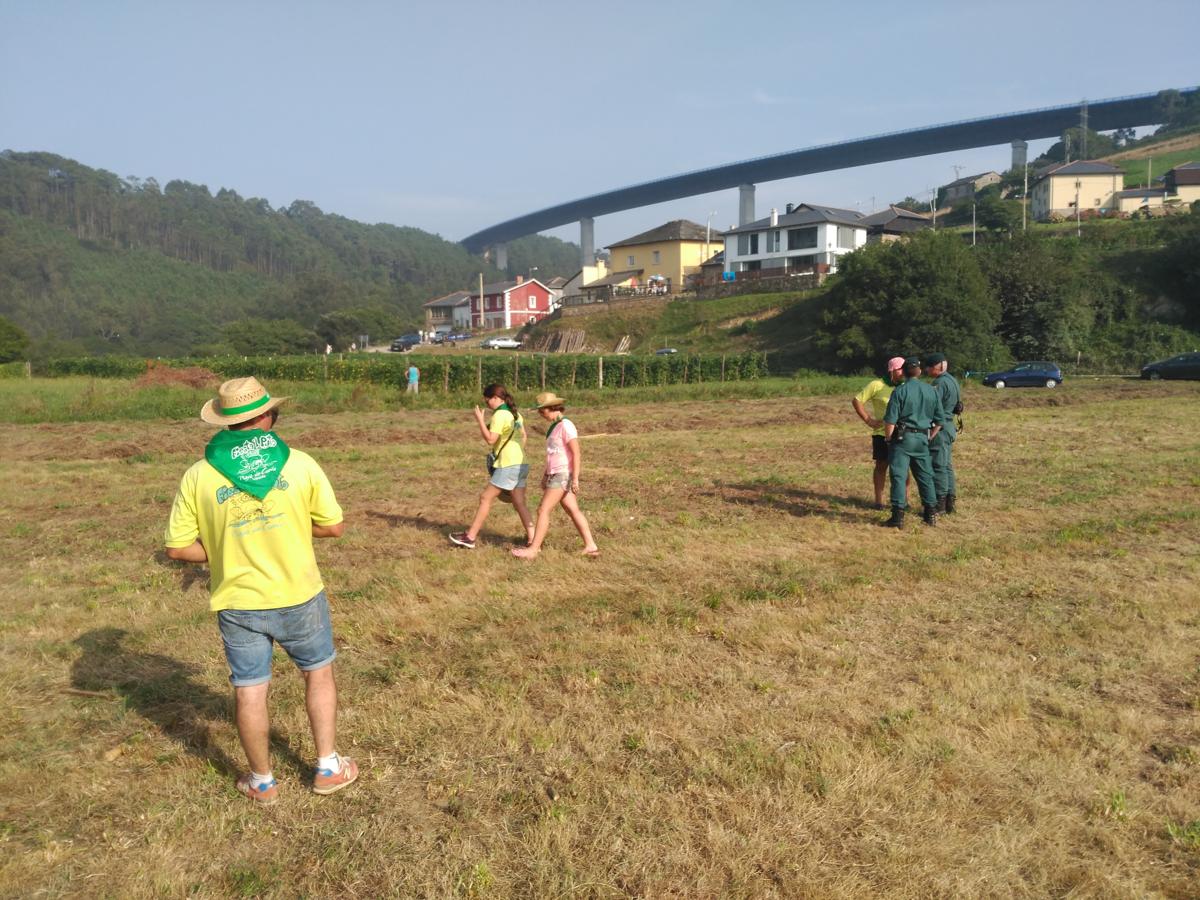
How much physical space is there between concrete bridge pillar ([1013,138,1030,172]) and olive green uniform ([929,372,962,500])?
358 ft

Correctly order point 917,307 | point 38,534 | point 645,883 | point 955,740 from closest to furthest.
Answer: point 645,883 → point 955,740 → point 38,534 → point 917,307

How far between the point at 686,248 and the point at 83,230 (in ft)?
410

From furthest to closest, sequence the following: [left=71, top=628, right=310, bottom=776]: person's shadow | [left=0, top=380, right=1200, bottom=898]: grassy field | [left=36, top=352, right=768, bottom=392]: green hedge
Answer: [left=36, top=352, right=768, bottom=392]: green hedge → [left=71, top=628, right=310, bottom=776]: person's shadow → [left=0, top=380, right=1200, bottom=898]: grassy field

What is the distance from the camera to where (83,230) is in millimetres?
151625

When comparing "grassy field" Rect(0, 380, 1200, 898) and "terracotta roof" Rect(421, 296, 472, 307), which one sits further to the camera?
"terracotta roof" Rect(421, 296, 472, 307)

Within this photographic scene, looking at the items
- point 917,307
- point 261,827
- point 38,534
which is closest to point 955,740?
point 261,827

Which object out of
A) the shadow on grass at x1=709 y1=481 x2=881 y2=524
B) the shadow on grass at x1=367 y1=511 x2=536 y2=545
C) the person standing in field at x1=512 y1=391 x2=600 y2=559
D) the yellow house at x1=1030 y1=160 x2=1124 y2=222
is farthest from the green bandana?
the yellow house at x1=1030 y1=160 x2=1124 y2=222

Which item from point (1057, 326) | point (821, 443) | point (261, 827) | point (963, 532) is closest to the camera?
point (261, 827)

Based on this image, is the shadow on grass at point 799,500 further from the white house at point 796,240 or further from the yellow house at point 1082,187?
the yellow house at point 1082,187

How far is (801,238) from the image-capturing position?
67125 millimetres

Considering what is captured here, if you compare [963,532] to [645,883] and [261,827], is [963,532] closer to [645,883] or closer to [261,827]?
[645,883]

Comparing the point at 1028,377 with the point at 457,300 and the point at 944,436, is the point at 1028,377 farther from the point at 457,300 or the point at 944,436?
the point at 457,300

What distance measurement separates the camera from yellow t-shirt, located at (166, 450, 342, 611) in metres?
3.63

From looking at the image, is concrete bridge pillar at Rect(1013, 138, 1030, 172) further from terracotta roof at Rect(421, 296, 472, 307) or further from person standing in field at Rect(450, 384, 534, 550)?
person standing in field at Rect(450, 384, 534, 550)
